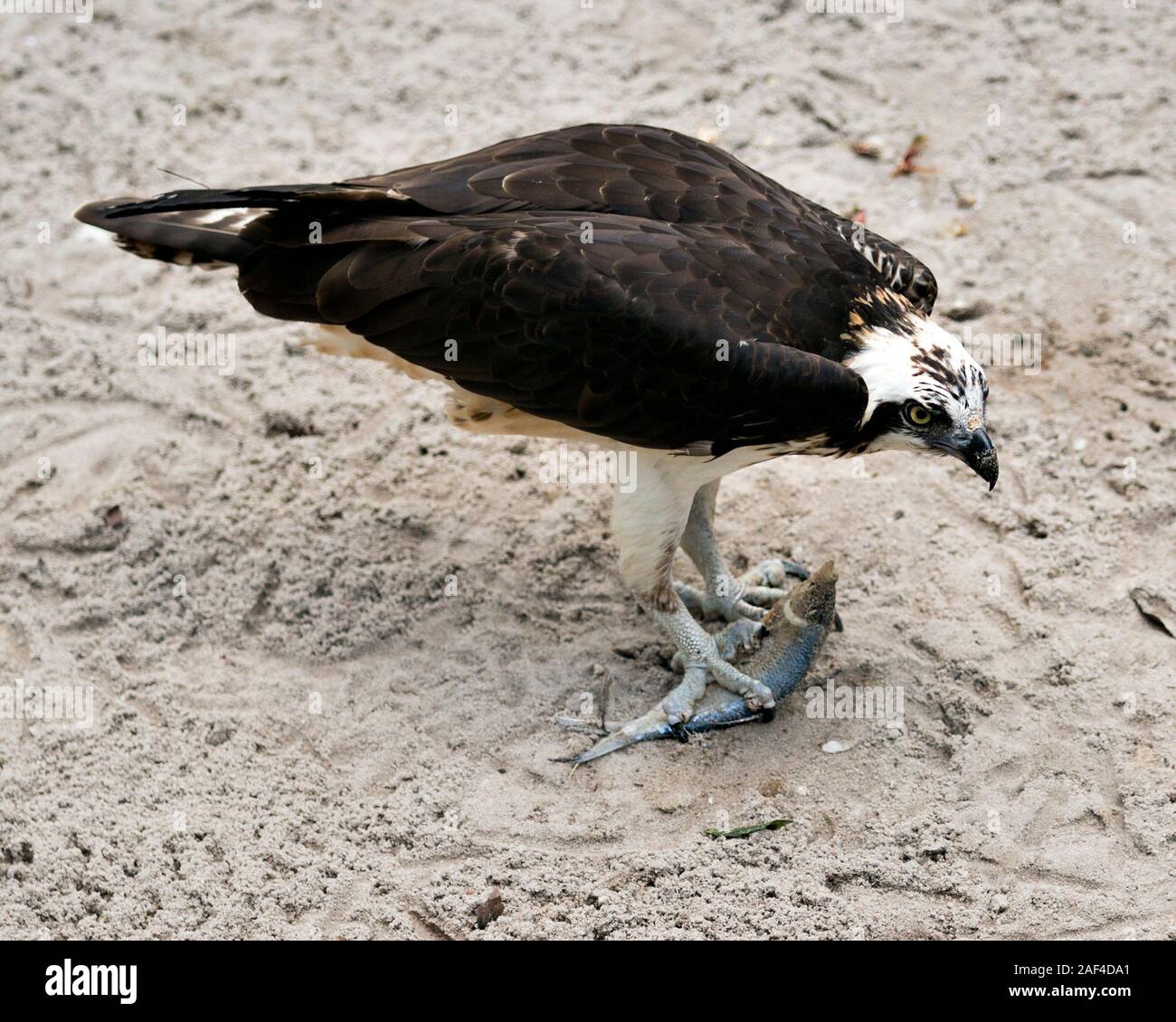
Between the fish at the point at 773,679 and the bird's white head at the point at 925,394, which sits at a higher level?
the bird's white head at the point at 925,394

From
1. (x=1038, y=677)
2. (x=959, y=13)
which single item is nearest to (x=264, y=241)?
(x=1038, y=677)

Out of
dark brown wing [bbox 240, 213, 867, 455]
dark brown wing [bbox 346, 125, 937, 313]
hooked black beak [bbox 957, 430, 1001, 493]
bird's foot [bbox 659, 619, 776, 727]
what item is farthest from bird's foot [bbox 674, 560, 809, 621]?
dark brown wing [bbox 346, 125, 937, 313]

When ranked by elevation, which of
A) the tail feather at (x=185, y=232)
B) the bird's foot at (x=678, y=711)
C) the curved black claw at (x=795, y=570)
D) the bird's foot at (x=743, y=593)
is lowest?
the bird's foot at (x=678, y=711)

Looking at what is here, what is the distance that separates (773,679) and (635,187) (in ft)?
6.28

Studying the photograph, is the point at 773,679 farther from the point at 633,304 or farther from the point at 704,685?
the point at 633,304

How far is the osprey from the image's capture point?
4.48m

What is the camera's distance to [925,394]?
452 cm

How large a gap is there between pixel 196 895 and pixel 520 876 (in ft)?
3.53

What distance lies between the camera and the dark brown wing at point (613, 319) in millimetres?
4445

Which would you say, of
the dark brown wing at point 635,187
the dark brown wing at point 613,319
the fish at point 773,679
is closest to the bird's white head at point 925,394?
the dark brown wing at point 613,319

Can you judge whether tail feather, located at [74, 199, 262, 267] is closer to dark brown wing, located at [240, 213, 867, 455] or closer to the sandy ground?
dark brown wing, located at [240, 213, 867, 455]

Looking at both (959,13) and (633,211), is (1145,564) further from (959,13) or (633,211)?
(959,13)

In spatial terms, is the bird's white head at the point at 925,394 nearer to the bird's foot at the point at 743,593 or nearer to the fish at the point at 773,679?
the fish at the point at 773,679

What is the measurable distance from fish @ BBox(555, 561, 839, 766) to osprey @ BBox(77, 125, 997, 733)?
47 millimetres
